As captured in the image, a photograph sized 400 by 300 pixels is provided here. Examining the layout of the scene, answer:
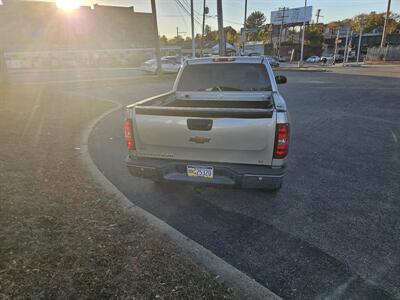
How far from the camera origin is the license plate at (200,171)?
11.9 feet

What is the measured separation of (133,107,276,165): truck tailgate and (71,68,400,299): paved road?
2.64ft

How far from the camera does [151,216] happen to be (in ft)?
12.0

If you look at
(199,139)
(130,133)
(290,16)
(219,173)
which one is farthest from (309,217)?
(290,16)

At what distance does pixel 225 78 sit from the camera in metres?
5.17

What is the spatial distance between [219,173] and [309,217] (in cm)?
132

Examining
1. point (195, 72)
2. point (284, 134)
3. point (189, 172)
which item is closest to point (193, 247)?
point (189, 172)

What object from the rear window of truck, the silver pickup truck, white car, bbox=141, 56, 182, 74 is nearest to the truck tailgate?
the silver pickup truck

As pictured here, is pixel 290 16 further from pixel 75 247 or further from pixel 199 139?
pixel 75 247

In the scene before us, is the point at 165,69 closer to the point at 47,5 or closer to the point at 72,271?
the point at 72,271

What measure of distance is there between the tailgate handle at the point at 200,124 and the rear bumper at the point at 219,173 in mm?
462

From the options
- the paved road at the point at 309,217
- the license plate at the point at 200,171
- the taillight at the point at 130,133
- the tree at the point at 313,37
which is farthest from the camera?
the tree at the point at 313,37

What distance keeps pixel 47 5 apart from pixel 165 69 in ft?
122

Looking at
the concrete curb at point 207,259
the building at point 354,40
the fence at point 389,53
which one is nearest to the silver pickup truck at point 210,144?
the concrete curb at point 207,259

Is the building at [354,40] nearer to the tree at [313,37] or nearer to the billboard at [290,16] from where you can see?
the tree at [313,37]
